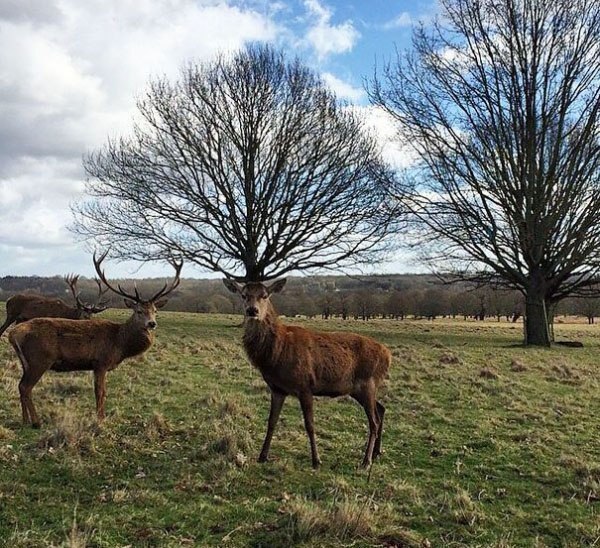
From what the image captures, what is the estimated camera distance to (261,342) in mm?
7109

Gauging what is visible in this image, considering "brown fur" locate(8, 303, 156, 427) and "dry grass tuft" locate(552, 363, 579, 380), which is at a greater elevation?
"brown fur" locate(8, 303, 156, 427)

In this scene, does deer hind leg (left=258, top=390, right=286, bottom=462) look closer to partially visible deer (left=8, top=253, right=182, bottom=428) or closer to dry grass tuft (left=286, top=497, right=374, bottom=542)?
dry grass tuft (left=286, top=497, right=374, bottom=542)

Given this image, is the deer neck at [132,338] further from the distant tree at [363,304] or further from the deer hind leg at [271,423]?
the distant tree at [363,304]

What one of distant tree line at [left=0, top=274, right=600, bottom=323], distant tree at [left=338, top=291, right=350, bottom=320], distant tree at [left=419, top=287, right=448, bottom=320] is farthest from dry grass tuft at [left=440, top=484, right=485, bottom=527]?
distant tree at [left=419, top=287, right=448, bottom=320]

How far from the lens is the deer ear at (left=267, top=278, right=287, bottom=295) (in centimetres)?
765

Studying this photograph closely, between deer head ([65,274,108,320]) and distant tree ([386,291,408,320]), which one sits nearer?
deer head ([65,274,108,320])

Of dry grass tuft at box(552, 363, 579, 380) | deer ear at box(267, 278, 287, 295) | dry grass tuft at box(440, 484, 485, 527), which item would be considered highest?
deer ear at box(267, 278, 287, 295)

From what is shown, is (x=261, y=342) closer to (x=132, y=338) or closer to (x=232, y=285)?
(x=232, y=285)

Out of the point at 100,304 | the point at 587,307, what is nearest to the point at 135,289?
the point at 100,304

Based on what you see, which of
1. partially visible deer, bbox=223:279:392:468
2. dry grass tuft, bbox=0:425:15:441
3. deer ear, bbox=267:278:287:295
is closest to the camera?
dry grass tuft, bbox=0:425:15:441

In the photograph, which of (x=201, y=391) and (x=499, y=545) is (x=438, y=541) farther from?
(x=201, y=391)

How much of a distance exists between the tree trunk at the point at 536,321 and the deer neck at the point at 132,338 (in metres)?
18.3

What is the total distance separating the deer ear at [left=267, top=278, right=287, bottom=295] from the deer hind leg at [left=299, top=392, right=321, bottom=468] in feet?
4.80

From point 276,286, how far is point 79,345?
3144 millimetres
